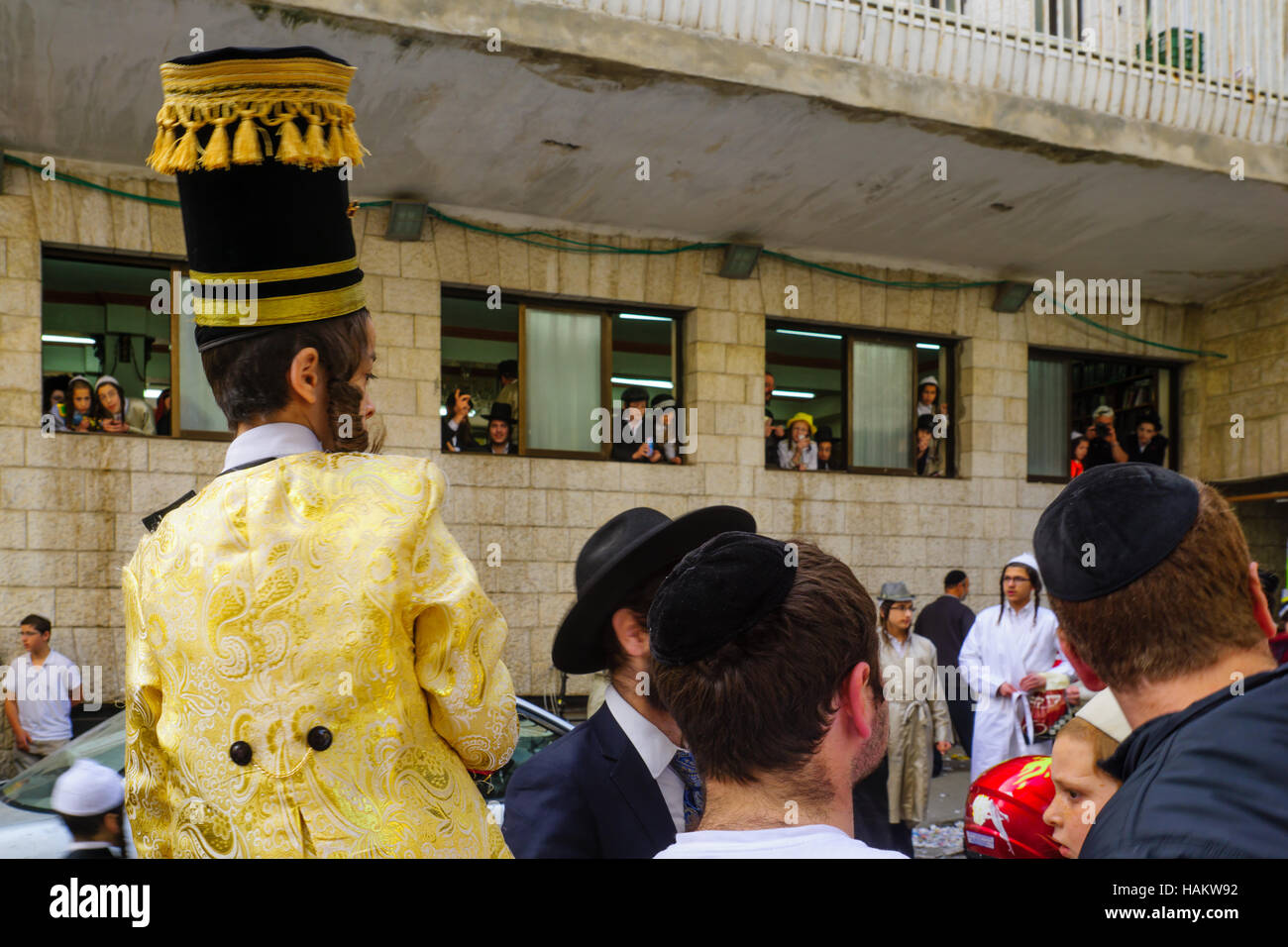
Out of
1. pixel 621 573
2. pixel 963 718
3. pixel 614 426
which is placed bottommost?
pixel 963 718

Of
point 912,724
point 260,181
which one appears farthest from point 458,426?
point 260,181

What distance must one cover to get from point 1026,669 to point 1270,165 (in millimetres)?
5558

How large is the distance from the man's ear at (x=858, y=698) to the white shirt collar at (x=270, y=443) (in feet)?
3.01

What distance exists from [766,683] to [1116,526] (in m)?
0.53

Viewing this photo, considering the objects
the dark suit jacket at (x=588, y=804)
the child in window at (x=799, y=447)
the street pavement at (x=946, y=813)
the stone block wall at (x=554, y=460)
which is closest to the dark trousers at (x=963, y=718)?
the street pavement at (x=946, y=813)

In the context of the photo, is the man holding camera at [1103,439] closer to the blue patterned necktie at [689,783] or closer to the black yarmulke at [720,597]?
the blue patterned necktie at [689,783]

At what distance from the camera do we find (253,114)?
1830 millimetres

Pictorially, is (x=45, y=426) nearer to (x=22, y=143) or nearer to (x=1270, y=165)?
(x=22, y=143)

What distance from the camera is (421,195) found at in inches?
363

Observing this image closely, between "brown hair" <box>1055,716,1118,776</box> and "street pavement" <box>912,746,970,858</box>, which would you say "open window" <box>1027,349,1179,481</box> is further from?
"brown hair" <box>1055,716,1118,776</box>

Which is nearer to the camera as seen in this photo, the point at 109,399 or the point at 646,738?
the point at 646,738

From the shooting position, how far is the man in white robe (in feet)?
22.9

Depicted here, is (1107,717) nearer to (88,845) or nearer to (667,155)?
(88,845)

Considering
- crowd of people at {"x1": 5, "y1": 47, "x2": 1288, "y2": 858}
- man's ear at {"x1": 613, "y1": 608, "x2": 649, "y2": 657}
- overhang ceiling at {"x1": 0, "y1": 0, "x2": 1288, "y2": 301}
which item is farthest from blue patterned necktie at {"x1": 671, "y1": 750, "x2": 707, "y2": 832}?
overhang ceiling at {"x1": 0, "y1": 0, "x2": 1288, "y2": 301}
